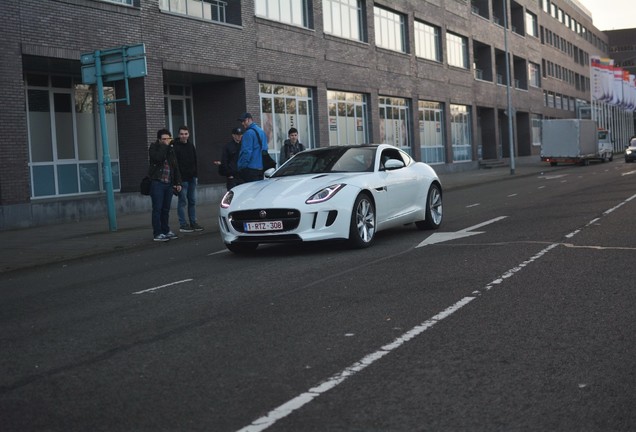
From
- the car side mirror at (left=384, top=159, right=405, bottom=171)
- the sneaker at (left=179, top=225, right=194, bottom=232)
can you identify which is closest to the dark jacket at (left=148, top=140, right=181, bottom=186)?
the sneaker at (left=179, top=225, right=194, bottom=232)

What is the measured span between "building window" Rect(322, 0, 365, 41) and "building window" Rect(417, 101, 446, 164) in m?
7.30

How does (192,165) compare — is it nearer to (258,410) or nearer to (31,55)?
(31,55)

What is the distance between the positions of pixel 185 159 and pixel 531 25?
56304mm

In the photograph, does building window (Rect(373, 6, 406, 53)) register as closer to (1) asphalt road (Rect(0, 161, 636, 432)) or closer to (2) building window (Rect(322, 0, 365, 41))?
(2) building window (Rect(322, 0, 365, 41))

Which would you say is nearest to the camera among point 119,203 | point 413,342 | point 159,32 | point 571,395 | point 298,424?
point 298,424

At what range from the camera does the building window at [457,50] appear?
47.8m

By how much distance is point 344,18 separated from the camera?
115ft

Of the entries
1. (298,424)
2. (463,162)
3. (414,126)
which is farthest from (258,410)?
(463,162)

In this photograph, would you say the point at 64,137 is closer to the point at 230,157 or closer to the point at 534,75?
the point at 230,157

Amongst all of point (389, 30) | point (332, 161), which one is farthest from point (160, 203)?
point (389, 30)

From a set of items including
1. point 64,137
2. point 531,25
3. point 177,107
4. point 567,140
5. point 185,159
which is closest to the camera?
point 185,159

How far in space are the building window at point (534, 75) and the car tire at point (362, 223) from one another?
56.0 metres

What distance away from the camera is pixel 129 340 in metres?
5.99

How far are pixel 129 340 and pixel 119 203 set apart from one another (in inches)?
629
